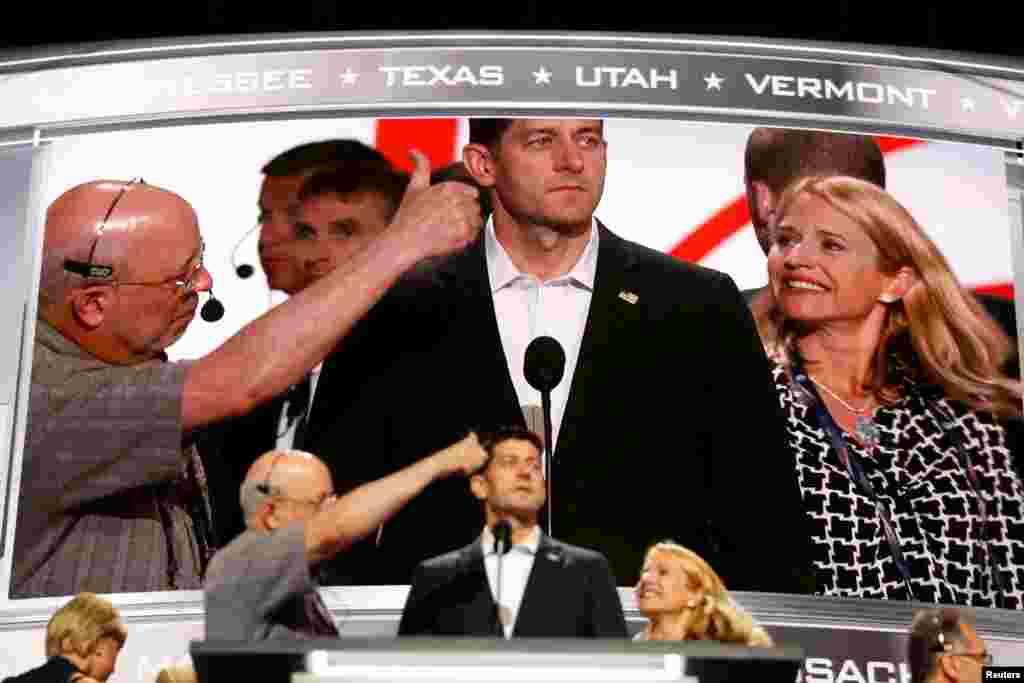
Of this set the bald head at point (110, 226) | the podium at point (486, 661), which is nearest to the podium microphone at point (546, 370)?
the bald head at point (110, 226)

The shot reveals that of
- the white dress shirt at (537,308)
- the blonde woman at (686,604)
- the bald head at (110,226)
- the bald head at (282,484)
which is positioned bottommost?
the blonde woman at (686,604)

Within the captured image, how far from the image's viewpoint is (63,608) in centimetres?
584

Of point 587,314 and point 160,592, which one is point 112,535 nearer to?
point 160,592

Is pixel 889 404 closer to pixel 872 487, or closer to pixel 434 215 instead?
pixel 872 487

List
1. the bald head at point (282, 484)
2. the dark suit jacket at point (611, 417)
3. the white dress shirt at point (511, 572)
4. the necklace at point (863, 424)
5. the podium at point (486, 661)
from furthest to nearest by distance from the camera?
the necklace at point (863, 424) → the dark suit jacket at point (611, 417) → the bald head at point (282, 484) → the white dress shirt at point (511, 572) → the podium at point (486, 661)

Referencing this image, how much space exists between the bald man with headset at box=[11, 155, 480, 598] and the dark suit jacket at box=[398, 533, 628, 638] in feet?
3.50

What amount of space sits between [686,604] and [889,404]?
1593mm

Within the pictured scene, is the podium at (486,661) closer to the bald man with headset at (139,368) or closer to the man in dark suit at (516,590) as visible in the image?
the man in dark suit at (516,590)

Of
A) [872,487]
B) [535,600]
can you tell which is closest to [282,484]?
[535,600]

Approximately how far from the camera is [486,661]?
338cm

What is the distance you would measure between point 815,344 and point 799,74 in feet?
3.87

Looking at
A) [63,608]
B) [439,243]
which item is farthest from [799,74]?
[63,608]

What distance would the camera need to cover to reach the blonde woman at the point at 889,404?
6.11 m

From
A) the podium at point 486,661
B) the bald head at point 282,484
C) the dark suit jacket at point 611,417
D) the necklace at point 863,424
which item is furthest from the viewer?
the necklace at point 863,424
